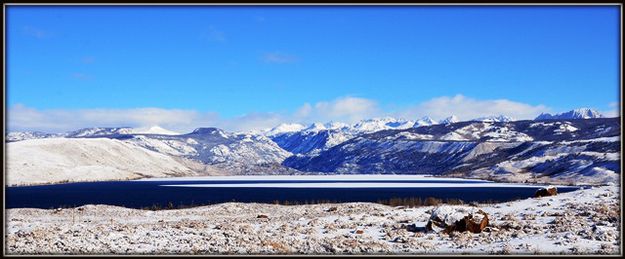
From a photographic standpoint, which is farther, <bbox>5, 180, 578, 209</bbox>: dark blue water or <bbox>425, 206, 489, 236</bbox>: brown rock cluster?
<bbox>5, 180, 578, 209</bbox>: dark blue water

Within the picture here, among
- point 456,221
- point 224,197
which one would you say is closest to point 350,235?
point 456,221

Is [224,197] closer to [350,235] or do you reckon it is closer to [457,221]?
[350,235]

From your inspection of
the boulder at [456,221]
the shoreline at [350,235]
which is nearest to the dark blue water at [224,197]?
the shoreline at [350,235]

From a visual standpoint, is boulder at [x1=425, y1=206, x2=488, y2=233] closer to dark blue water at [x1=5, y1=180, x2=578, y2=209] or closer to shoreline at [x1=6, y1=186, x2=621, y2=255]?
shoreline at [x1=6, y1=186, x2=621, y2=255]

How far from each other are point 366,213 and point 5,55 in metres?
37.8

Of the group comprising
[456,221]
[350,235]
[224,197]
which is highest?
[456,221]

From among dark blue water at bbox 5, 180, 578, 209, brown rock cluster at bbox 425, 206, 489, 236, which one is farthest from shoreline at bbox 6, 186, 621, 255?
dark blue water at bbox 5, 180, 578, 209

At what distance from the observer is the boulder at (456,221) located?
42844 millimetres

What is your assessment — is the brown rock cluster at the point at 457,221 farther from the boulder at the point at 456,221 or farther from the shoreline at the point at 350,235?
the shoreline at the point at 350,235

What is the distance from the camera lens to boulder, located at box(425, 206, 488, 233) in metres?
42.8

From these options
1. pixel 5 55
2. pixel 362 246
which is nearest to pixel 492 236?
pixel 362 246

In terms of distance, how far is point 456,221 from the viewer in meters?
43.3

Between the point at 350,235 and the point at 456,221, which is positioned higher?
the point at 456,221

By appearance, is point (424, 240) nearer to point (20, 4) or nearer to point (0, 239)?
point (0, 239)
